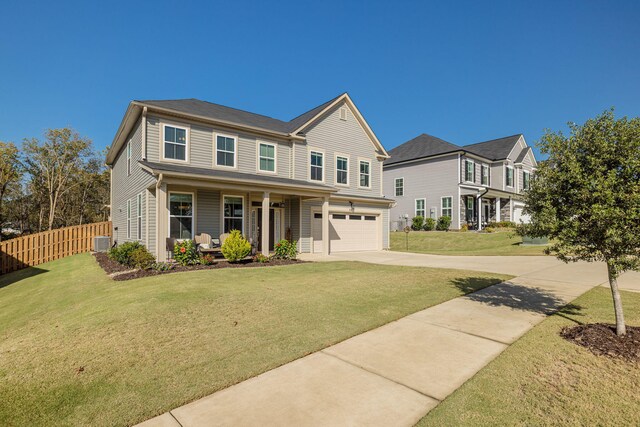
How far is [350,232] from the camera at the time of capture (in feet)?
59.8

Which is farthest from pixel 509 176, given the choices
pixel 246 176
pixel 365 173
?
pixel 246 176

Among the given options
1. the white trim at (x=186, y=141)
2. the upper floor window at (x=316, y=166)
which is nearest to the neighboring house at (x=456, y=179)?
the upper floor window at (x=316, y=166)

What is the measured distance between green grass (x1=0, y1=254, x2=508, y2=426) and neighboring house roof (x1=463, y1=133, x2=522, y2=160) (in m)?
23.3

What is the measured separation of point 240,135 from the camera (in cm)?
1435

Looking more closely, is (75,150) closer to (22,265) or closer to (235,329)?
(22,265)

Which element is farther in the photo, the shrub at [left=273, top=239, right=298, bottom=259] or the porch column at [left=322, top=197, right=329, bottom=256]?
the porch column at [left=322, top=197, right=329, bottom=256]

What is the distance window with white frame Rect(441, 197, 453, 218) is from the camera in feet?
80.1

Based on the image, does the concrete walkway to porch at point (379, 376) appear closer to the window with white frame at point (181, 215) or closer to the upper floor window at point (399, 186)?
the window with white frame at point (181, 215)

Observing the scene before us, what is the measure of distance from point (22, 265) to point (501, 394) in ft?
64.2

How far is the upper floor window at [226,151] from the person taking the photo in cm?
1372

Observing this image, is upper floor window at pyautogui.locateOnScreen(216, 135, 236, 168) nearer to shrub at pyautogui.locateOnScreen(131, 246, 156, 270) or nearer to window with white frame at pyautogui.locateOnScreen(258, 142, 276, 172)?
window with white frame at pyautogui.locateOnScreen(258, 142, 276, 172)

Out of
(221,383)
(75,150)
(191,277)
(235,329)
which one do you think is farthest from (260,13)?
(75,150)

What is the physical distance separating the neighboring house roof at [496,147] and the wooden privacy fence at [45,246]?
1193 inches

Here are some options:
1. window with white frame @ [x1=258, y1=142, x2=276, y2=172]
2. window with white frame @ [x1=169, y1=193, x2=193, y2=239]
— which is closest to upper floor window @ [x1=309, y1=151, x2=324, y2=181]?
window with white frame @ [x1=258, y1=142, x2=276, y2=172]
